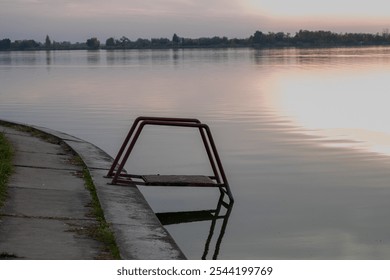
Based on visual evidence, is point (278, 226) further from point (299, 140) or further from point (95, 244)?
point (299, 140)

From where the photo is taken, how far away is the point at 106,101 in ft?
116

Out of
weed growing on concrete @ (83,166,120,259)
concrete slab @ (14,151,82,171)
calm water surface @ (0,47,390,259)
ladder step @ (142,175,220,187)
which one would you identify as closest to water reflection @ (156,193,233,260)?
calm water surface @ (0,47,390,259)

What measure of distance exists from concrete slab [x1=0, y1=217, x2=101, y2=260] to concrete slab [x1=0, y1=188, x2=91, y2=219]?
34 centimetres

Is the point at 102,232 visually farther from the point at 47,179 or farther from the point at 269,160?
the point at 269,160

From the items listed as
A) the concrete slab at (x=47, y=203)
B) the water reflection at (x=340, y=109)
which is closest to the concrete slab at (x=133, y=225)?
the concrete slab at (x=47, y=203)

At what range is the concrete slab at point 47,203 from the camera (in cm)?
954

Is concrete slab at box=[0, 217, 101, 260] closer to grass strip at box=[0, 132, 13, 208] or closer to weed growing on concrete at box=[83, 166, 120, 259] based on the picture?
weed growing on concrete at box=[83, 166, 120, 259]

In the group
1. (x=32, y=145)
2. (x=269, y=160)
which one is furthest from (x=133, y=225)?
(x=269, y=160)

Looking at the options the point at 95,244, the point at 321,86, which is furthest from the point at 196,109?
the point at 95,244

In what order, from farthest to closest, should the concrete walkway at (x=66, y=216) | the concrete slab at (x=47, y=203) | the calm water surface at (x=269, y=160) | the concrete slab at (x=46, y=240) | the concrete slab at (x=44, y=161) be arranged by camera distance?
1. the concrete slab at (x=44, y=161)
2. the calm water surface at (x=269, y=160)
3. the concrete slab at (x=47, y=203)
4. the concrete walkway at (x=66, y=216)
5. the concrete slab at (x=46, y=240)

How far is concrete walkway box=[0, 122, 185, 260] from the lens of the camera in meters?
8.05

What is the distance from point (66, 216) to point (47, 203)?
757 mm

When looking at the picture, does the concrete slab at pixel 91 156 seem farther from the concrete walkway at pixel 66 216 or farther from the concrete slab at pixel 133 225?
the concrete slab at pixel 133 225

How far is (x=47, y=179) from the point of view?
11.9 meters
